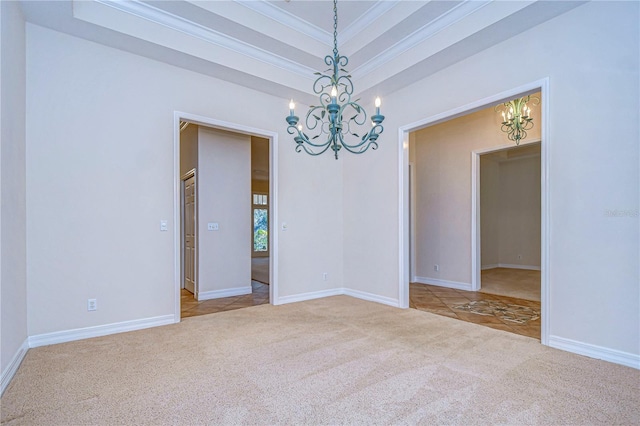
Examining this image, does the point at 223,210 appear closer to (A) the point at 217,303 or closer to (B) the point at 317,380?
(A) the point at 217,303

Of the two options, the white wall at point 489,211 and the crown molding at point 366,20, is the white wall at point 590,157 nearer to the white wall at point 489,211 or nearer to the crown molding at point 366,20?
the crown molding at point 366,20

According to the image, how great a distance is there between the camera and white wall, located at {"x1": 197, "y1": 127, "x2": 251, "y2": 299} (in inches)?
197

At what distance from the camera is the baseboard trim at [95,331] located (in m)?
2.90

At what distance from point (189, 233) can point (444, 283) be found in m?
4.54

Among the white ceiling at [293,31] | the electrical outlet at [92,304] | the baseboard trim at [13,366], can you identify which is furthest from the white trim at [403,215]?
the baseboard trim at [13,366]

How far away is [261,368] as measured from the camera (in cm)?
245

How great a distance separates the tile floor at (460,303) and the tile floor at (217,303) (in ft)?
7.46

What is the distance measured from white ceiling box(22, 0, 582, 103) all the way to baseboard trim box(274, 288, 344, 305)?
289 centimetres

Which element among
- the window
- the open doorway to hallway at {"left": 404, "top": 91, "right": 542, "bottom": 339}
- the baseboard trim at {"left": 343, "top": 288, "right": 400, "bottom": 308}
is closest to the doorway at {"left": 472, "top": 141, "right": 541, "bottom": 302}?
the open doorway to hallway at {"left": 404, "top": 91, "right": 542, "bottom": 339}

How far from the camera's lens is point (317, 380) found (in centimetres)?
225

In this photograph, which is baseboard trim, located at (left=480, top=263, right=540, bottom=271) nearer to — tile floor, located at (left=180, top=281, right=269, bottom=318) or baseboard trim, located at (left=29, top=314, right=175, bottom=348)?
tile floor, located at (left=180, top=281, right=269, bottom=318)

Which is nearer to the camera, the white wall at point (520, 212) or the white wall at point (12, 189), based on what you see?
the white wall at point (12, 189)

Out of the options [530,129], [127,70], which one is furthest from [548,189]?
[127,70]

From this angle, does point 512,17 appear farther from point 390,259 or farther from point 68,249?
point 68,249
